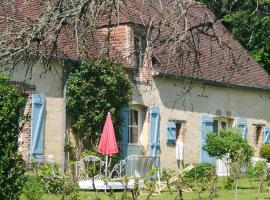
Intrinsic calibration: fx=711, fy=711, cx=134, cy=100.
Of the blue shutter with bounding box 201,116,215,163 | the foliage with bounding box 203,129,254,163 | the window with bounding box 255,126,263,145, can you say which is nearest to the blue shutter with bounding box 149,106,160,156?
the foliage with bounding box 203,129,254,163

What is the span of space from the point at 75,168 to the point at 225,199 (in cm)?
510

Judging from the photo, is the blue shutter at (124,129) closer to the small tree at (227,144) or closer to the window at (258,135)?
the small tree at (227,144)

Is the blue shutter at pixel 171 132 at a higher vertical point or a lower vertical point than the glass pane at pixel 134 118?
lower

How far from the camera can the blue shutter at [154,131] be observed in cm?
2139

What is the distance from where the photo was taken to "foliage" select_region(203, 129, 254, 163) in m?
19.5

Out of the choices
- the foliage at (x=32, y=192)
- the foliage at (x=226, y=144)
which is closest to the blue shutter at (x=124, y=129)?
the foliage at (x=226, y=144)

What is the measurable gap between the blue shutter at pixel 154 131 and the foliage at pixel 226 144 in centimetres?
178

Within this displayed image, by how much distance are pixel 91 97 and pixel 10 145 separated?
8980 mm

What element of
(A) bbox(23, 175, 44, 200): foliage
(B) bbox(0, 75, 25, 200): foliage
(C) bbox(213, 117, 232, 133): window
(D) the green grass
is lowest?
(D) the green grass

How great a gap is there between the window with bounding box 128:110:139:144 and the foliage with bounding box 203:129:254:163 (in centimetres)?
227

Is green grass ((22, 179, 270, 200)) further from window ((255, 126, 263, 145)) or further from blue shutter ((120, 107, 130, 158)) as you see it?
window ((255, 126, 263, 145))

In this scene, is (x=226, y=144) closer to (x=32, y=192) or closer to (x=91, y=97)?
(x=91, y=97)

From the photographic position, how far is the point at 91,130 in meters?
18.8

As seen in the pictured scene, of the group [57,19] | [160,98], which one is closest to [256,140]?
[160,98]
